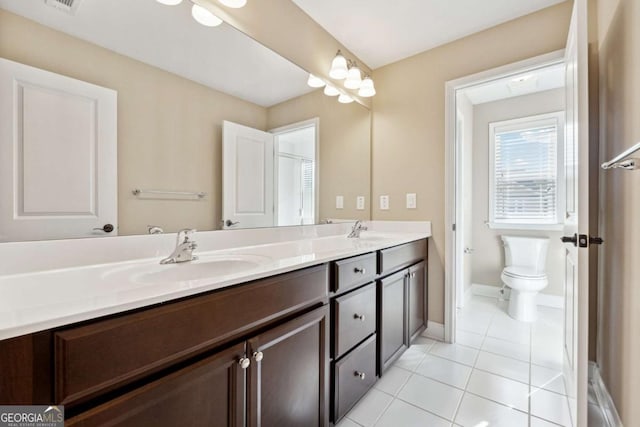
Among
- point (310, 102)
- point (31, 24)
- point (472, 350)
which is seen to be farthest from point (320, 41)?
point (472, 350)

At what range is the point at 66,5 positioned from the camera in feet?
3.02

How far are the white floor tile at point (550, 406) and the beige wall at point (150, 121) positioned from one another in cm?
189

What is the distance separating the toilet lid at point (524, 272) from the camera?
8.39 ft

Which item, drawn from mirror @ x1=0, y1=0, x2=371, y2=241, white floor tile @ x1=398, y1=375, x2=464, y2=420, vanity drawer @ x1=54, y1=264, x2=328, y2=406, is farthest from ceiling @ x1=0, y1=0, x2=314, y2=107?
white floor tile @ x1=398, y1=375, x2=464, y2=420

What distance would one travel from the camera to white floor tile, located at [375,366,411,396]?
1.58 meters

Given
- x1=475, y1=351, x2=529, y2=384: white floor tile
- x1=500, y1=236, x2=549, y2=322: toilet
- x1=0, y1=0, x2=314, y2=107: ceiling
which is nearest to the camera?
x1=0, y1=0, x2=314, y2=107: ceiling

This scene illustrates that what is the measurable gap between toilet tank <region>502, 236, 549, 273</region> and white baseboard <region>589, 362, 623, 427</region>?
4.50 ft

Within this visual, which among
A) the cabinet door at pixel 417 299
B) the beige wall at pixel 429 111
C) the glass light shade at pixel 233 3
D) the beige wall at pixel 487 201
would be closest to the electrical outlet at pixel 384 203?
the beige wall at pixel 429 111

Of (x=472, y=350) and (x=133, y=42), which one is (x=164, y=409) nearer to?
(x=133, y=42)

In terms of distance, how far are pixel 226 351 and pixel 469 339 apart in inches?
81.9

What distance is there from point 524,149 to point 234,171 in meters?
3.20

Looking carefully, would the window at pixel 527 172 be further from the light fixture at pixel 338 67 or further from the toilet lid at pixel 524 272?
the light fixture at pixel 338 67

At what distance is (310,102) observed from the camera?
1.93m

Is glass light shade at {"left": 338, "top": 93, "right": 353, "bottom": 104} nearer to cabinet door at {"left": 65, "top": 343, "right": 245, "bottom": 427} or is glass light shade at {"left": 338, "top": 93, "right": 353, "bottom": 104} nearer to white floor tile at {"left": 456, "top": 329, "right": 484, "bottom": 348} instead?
cabinet door at {"left": 65, "top": 343, "right": 245, "bottom": 427}
